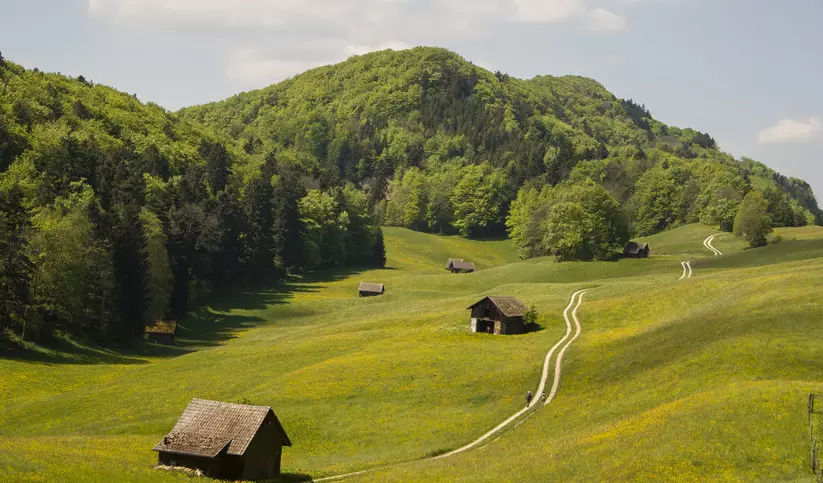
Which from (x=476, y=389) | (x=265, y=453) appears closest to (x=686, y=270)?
(x=476, y=389)

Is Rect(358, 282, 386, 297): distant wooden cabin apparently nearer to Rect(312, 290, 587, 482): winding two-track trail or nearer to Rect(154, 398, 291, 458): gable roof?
Rect(312, 290, 587, 482): winding two-track trail

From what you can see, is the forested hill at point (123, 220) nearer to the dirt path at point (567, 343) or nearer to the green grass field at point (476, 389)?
the green grass field at point (476, 389)

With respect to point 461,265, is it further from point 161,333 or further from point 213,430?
point 213,430

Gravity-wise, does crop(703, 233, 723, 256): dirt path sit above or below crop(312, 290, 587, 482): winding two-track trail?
above

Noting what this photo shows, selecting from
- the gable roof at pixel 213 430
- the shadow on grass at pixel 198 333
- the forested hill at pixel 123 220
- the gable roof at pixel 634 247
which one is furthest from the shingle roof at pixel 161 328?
the gable roof at pixel 634 247

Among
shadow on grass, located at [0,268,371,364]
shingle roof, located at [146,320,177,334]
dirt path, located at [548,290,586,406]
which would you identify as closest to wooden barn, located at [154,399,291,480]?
dirt path, located at [548,290,586,406]

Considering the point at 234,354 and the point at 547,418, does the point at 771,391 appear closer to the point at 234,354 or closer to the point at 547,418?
the point at 547,418

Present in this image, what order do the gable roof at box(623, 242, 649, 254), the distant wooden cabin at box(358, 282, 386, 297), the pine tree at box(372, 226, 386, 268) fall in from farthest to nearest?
the pine tree at box(372, 226, 386, 268) → the gable roof at box(623, 242, 649, 254) → the distant wooden cabin at box(358, 282, 386, 297)

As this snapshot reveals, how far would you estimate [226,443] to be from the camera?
144 ft

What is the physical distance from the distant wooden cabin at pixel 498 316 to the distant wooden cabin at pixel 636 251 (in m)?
70.5

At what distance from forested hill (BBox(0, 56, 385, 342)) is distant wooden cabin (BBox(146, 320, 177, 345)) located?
141 centimetres

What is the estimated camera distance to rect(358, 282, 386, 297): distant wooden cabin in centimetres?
13600

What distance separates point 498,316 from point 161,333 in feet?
145

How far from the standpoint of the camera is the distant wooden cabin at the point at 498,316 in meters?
88.8
